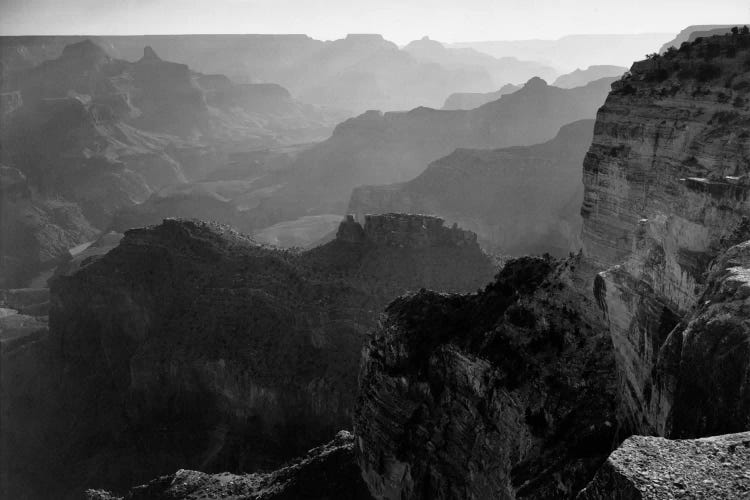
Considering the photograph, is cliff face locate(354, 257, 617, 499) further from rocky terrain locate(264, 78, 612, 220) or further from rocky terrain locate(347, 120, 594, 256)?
rocky terrain locate(264, 78, 612, 220)

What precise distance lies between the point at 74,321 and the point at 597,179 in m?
44.4

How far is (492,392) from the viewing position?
21391 mm

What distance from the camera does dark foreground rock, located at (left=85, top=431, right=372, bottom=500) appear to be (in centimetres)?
2873

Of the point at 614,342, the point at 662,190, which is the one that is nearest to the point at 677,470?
the point at 614,342

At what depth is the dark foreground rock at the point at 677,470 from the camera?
34.0 ft

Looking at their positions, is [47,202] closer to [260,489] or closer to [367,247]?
[367,247]

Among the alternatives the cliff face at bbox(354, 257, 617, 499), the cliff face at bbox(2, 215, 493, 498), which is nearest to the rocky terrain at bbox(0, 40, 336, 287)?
the cliff face at bbox(2, 215, 493, 498)

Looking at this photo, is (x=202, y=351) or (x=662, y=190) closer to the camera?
(x=662, y=190)

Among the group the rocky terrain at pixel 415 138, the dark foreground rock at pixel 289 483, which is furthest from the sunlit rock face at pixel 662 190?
the rocky terrain at pixel 415 138

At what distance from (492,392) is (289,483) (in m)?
12.5

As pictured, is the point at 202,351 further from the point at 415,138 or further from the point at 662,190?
the point at 415,138

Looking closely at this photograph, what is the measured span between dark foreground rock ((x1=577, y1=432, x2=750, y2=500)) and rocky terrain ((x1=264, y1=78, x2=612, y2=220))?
385ft

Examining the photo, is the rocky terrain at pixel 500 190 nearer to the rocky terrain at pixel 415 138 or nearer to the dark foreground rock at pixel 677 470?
the rocky terrain at pixel 415 138

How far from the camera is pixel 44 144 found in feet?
458
